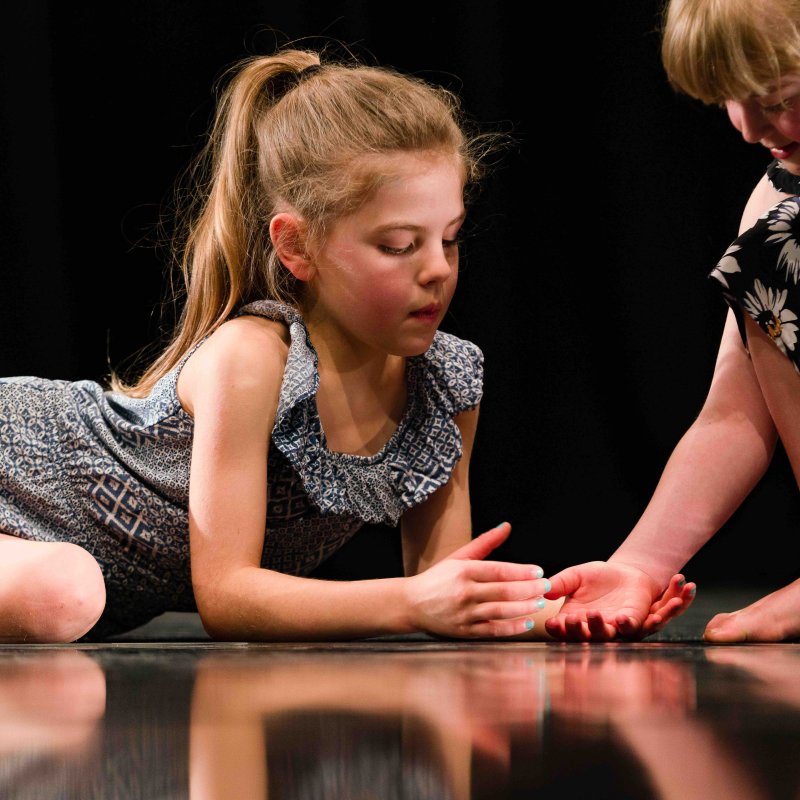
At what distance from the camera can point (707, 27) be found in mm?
930

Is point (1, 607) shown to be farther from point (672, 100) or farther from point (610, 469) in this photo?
point (672, 100)

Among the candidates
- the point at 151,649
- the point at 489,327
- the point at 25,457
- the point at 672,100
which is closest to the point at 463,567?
the point at 151,649

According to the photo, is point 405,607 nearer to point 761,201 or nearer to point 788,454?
point 788,454

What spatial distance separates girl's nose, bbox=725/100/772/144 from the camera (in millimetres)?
948

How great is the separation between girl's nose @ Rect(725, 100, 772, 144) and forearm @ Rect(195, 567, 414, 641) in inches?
18.7

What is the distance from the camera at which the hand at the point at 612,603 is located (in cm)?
93

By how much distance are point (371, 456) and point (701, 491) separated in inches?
12.7

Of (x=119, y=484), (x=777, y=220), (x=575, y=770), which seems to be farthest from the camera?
(x=119, y=484)

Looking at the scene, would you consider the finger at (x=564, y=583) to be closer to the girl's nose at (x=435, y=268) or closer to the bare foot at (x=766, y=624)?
the bare foot at (x=766, y=624)

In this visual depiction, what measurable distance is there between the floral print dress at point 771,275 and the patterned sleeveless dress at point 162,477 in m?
0.32

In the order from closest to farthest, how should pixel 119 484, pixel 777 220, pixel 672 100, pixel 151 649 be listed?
pixel 151 649, pixel 777 220, pixel 119 484, pixel 672 100

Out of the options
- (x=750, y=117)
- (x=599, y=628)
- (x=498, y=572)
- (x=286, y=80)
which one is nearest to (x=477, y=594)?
(x=498, y=572)

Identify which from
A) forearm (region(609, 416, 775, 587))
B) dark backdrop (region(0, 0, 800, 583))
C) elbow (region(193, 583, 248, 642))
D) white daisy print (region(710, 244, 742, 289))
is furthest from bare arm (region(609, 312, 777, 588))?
dark backdrop (region(0, 0, 800, 583))

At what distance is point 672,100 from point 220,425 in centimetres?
114
